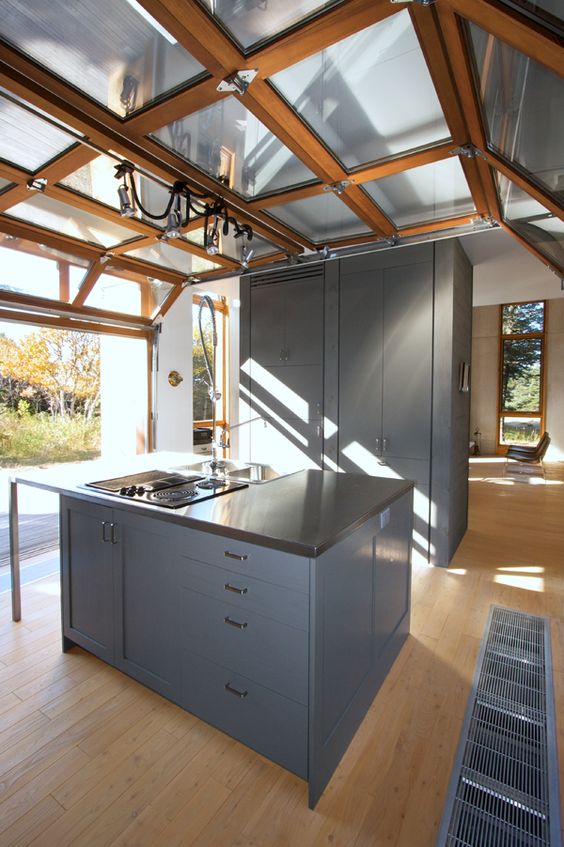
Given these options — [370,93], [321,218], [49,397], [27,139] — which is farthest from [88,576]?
[49,397]

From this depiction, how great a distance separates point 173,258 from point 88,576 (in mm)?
2530

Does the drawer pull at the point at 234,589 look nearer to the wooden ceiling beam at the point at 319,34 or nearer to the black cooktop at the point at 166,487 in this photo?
the black cooktop at the point at 166,487

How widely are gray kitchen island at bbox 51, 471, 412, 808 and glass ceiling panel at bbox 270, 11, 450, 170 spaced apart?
1.63 meters

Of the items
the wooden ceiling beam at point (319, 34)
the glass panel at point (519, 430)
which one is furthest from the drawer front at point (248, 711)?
the glass panel at point (519, 430)

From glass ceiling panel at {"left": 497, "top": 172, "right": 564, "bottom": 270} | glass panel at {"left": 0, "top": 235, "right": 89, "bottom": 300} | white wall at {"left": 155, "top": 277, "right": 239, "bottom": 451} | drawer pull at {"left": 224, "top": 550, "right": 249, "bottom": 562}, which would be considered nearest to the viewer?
drawer pull at {"left": 224, "top": 550, "right": 249, "bottom": 562}

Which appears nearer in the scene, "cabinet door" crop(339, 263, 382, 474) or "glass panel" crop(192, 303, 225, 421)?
"cabinet door" crop(339, 263, 382, 474)

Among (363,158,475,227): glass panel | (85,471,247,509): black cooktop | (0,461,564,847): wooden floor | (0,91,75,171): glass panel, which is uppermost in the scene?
Answer: (363,158,475,227): glass panel

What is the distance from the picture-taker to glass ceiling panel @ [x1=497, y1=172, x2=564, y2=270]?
2.23 m

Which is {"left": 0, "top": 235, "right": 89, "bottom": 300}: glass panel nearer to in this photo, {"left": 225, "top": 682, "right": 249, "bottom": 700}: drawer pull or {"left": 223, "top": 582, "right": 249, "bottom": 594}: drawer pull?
{"left": 223, "top": 582, "right": 249, "bottom": 594}: drawer pull

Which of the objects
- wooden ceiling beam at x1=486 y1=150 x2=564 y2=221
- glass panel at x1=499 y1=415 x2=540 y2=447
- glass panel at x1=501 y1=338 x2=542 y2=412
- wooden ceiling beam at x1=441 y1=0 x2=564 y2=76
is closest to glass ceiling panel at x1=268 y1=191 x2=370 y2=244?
wooden ceiling beam at x1=486 y1=150 x2=564 y2=221

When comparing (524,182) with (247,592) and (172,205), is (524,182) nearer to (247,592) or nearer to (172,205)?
(172,205)

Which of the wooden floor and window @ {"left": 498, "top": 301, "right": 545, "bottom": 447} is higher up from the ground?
window @ {"left": 498, "top": 301, "right": 545, "bottom": 447}

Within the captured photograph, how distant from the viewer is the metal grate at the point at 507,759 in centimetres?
138

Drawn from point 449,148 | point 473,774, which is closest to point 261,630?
point 473,774
